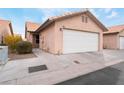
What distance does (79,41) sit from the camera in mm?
12852

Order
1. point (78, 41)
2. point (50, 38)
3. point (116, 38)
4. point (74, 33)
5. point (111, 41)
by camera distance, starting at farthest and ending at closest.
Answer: point (111, 41) < point (116, 38) < point (50, 38) < point (78, 41) < point (74, 33)

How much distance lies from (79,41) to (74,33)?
40.7 inches

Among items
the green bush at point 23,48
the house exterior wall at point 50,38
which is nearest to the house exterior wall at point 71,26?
the house exterior wall at point 50,38

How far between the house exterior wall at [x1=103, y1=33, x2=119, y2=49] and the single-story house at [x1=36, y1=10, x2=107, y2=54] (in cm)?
590

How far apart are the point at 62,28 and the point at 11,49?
747 centimetres

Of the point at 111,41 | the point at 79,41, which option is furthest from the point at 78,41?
the point at 111,41

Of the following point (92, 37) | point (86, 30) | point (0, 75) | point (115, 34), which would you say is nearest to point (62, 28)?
point (86, 30)

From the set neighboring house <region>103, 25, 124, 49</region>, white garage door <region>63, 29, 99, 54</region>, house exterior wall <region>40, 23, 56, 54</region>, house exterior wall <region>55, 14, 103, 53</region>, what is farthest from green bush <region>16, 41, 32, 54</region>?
neighboring house <region>103, 25, 124, 49</region>

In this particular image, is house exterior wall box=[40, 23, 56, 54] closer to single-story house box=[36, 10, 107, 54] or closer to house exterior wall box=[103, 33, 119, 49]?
single-story house box=[36, 10, 107, 54]

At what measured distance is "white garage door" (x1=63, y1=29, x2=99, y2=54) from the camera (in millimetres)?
11875

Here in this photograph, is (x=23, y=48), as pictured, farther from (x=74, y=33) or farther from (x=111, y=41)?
(x=111, y=41)
